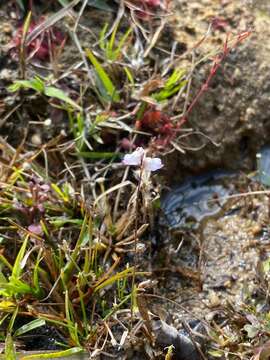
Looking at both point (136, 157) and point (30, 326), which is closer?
point (136, 157)

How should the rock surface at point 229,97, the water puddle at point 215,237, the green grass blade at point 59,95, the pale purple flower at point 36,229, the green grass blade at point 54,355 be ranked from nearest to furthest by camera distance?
the green grass blade at point 54,355, the pale purple flower at point 36,229, the water puddle at point 215,237, the green grass blade at point 59,95, the rock surface at point 229,97

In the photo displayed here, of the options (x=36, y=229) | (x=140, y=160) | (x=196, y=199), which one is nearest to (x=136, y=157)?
(x=140, y=160)

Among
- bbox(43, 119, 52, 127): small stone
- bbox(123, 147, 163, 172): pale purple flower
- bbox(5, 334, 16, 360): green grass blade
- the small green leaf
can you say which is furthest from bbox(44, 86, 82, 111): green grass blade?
bbox(5, 334, 16, 360): green grass blade

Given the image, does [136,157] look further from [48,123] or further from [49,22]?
[49,22]

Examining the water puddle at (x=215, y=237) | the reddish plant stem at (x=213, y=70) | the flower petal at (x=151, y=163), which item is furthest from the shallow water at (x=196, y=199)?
the flower petal at (x=151, y=163)

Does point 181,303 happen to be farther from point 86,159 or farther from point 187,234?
point 86,159

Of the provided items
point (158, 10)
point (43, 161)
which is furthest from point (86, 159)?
point (158, 10)

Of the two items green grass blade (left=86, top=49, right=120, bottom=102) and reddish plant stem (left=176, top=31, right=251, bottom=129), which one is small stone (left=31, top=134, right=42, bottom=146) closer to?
green grass blade (left=86, top=49, right=120, bottom=102)

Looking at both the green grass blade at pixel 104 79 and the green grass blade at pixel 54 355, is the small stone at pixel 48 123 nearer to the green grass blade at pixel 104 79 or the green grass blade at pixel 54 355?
the green grass blade at pixel 104 79

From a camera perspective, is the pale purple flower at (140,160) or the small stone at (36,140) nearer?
the pale purple flower at (140,160)
